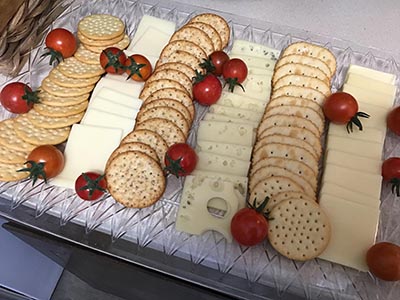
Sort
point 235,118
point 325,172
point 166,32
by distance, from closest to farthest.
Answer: point 325,172 → point 235,118 → point 166,32

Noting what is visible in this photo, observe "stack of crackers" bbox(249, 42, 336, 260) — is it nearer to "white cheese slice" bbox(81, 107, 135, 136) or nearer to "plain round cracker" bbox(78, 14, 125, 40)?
"white cheese slice" bbox(81, 107, 135, 136)

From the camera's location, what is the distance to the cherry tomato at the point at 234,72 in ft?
4.33

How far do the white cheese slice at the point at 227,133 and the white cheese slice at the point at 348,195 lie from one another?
9.5 inches

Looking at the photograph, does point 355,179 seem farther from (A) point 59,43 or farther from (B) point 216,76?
(A) point 59,43

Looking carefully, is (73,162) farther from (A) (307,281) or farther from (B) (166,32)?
(A) (307,281)

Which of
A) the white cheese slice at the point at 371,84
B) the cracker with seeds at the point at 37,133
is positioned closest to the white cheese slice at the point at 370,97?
the white cheese slice at the point at 371,84

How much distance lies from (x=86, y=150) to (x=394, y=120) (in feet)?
2.91

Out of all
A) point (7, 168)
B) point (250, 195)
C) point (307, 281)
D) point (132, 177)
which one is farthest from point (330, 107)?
point (7, 168)

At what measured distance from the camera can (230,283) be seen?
1082 millimetres

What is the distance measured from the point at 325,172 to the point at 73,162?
0.70 meters

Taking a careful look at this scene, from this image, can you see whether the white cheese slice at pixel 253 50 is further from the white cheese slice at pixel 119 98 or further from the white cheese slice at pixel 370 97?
the white cheese slice at pixel 119 98

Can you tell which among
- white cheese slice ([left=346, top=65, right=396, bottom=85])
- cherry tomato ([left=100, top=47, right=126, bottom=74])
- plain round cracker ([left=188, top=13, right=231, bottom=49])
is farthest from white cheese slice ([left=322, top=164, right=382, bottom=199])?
cherry tomato ([left=100, top=47, right=126, bottom=74])

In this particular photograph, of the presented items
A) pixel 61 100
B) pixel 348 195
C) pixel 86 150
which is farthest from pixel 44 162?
pixel 348 195

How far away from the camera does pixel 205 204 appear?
1.15 metres
